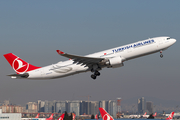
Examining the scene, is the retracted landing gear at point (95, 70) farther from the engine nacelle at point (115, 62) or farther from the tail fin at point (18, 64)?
the tail fin at point (18, 64)

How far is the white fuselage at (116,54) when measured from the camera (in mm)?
44938

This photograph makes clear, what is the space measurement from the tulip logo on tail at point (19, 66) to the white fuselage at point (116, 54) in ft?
11.8

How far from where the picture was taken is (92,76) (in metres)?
49.0

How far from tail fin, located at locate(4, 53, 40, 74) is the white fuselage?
310cm

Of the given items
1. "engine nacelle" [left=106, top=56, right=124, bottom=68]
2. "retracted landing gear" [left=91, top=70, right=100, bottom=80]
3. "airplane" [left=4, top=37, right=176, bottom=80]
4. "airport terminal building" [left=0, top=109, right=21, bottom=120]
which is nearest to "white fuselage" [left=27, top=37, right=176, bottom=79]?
"airplane" [left=4, top=37, right=176, bottom=80]

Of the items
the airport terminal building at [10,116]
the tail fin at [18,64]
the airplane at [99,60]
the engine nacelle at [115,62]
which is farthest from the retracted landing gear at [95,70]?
the airport terminal building at [10,116]

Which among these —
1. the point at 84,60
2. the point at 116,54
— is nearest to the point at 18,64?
the point at 84,60

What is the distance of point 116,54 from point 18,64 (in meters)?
20.1

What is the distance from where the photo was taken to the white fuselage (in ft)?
147

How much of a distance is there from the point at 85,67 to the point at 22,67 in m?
13.2

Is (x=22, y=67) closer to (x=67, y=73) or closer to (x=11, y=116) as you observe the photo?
(x=67, y=73)

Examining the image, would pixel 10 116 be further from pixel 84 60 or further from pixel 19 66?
pixel 84 60

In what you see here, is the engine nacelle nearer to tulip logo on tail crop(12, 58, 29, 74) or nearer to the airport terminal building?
tulip logo on tail crop(12, 58, 29, 74)

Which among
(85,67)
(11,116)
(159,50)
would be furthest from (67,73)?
(11,116)
